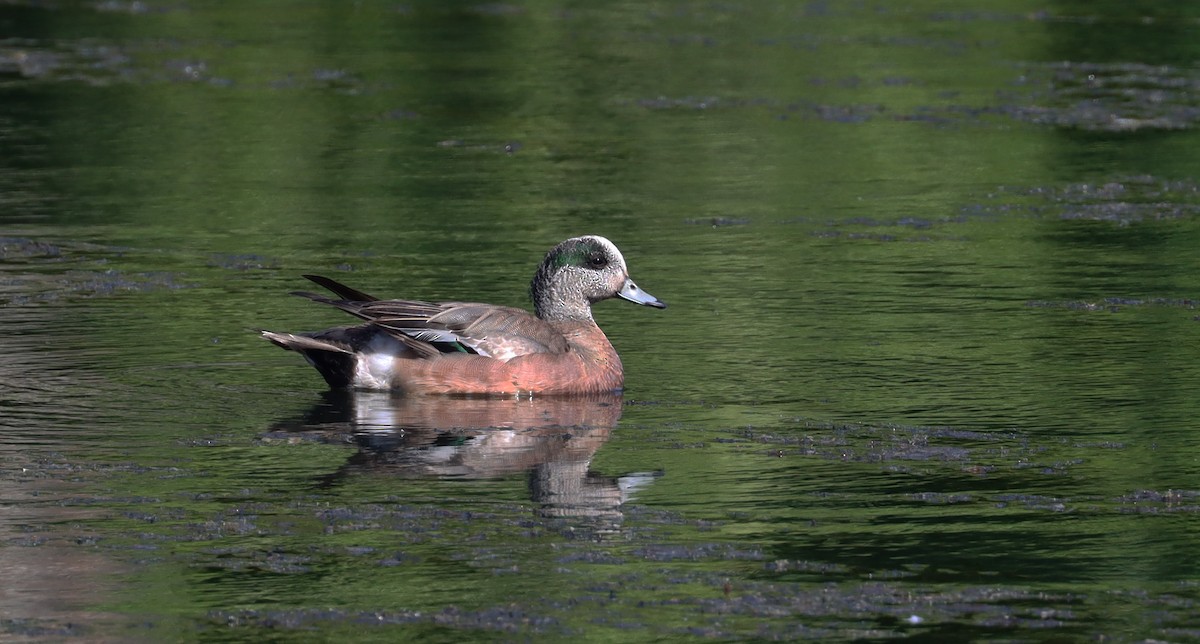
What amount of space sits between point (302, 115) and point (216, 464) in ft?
40.6

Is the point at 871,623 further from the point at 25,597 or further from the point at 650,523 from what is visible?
the point at 25,597

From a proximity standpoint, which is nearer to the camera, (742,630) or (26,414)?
(742,630)

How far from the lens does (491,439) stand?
30.5 feet

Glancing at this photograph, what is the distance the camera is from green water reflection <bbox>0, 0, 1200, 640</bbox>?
698 centimetres

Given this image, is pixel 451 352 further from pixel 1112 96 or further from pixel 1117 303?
pixel 1112 96

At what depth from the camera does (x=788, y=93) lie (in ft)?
71.8

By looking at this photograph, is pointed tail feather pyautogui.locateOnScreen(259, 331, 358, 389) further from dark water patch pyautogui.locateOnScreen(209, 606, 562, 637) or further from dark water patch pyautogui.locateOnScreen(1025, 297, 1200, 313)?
dark water patch pyautogui.locateOnScreen(1025, 297, 1200, 313)

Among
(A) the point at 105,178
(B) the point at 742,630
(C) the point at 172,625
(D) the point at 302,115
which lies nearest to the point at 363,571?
(C) the point at 172,625

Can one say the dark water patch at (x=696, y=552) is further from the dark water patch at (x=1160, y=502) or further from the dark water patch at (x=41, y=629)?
the dark water patch at (x=41, y=629)

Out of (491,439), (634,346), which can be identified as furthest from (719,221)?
(491,439)

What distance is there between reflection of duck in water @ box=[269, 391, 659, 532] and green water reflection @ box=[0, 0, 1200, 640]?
1.3 inches

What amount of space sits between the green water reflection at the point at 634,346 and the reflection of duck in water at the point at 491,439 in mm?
32

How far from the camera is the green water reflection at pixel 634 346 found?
22.9 ft

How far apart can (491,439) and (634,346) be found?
230 centimetres
